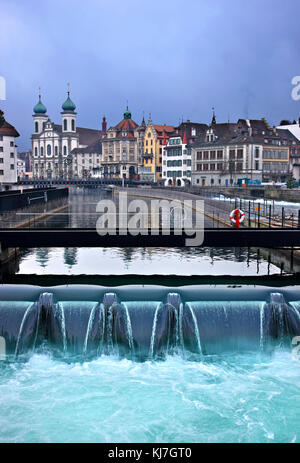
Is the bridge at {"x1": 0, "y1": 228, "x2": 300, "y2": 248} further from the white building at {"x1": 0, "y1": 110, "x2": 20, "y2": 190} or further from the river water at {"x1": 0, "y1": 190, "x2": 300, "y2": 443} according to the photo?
the white building at {"x1": 0, "y1": 110, "x2": 20, "y2": 190}

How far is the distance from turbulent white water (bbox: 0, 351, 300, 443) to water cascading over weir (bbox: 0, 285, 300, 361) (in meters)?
0.57

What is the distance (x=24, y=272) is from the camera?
35.6 metres

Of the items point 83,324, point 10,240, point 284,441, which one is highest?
point 10,240

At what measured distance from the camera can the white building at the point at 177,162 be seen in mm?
144750

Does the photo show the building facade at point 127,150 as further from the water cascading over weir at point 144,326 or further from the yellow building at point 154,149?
the water cascading over weir at point 144,326

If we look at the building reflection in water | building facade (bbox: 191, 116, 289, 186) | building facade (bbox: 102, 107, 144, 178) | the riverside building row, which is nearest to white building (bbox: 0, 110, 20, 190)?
the riverside building row

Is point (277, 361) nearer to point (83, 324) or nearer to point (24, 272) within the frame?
point (83, 324)

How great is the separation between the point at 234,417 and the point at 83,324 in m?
7.69

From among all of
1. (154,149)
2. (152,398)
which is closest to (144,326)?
(152,398)

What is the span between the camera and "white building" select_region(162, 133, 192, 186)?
144750mm

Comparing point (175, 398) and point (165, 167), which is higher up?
point (165, 167)

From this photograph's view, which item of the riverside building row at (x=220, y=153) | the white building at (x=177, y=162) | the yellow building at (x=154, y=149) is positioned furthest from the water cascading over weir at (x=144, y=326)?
the yellow building at (x=154, y=149)

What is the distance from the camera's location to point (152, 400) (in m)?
18.0
